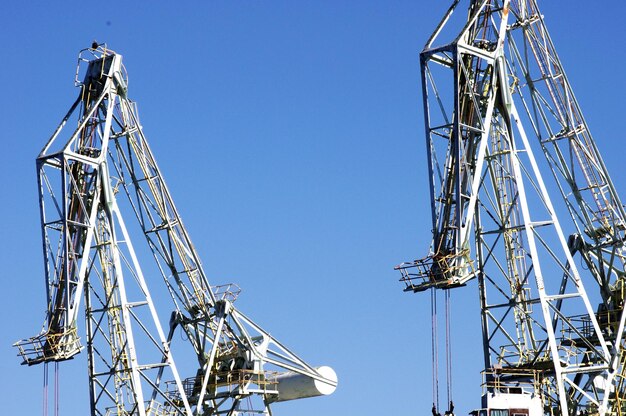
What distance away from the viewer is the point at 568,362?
89.3 metres

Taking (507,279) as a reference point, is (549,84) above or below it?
above

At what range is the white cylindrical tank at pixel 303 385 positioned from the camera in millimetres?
98875

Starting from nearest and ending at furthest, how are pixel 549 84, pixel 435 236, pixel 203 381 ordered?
1. pixel 435 236
2. pixel 549 84
3. pixel 203 381

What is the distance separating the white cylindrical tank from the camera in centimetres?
9888

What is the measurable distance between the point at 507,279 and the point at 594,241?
546cm

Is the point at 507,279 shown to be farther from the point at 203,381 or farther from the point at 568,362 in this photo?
the point at 203,381

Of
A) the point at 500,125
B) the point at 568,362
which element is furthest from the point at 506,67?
the point at 568,362

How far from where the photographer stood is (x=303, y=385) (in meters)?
98.9

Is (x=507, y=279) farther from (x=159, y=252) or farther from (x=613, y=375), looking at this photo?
(x=159, y=252)

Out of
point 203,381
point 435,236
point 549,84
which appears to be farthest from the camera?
point 203,381

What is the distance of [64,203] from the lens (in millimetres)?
92688

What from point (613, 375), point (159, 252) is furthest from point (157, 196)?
point (613, 375)

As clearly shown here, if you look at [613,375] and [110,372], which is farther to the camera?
[110,372]

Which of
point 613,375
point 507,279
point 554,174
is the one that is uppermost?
point 554,174
